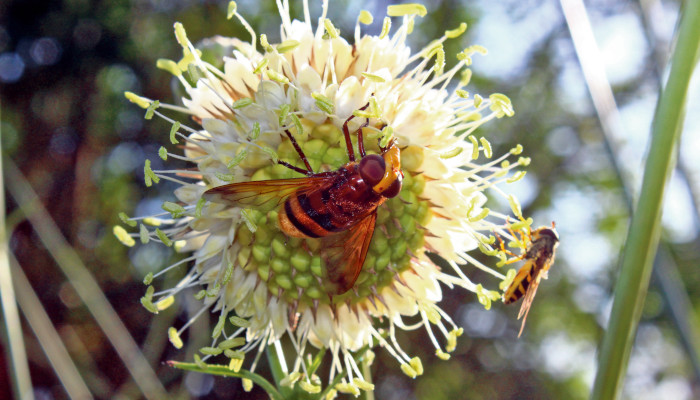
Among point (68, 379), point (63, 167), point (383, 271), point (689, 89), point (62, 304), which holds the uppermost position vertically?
point (689, 89)

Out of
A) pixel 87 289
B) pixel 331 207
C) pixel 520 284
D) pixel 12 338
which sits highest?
pixel 331 207

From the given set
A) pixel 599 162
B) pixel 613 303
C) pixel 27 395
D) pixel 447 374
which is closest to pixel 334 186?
pixel 613 303

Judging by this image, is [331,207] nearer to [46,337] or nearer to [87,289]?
[46,337]

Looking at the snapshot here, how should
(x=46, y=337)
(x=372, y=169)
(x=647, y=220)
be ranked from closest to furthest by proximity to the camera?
(x=647, y=220) < (x=372, y=169) < (x=46, y=337)

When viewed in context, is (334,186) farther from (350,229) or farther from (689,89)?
(689,89)

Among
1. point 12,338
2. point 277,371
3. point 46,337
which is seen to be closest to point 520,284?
point 277,371

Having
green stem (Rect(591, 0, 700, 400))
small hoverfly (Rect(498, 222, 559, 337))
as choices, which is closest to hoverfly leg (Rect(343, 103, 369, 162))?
small hoverfly (Rect(498, 222, 559, 337))

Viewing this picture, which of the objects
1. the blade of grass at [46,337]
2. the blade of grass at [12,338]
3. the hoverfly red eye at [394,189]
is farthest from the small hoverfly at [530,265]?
the blade of grass at [46,337]

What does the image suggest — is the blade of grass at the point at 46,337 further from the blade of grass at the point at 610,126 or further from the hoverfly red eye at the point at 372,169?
the blade of grass at the point at 610,126
